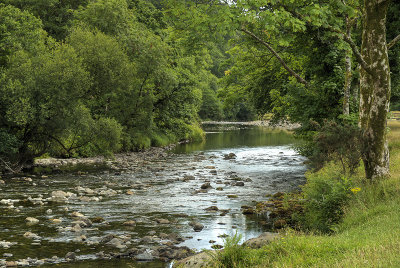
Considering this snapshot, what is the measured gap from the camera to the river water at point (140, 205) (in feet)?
40.5

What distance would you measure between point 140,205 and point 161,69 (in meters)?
25.0

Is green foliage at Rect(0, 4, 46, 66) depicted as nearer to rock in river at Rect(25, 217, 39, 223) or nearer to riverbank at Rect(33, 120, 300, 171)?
riverbank at Rect(33, 120, 300, 171)

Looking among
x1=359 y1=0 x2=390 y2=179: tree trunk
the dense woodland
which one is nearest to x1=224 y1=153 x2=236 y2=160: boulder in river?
the dense woodland

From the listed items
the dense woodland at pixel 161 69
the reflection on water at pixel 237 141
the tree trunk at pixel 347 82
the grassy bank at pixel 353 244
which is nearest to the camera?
the grassy bank at pixel 353 244

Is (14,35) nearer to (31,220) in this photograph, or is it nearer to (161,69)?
(161,69)

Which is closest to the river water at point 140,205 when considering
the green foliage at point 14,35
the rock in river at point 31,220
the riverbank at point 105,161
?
the rock in river at point 31,220

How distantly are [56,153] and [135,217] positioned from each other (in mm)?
20885

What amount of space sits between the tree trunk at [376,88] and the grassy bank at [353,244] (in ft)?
3.74

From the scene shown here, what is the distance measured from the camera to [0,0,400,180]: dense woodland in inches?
547

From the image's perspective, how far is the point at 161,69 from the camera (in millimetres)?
40688

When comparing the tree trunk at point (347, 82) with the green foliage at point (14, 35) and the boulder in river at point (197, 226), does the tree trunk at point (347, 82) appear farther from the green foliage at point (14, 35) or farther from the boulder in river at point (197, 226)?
the green foliage at point (14, 35)

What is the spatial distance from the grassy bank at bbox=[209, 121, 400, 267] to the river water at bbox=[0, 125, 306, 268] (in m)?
3.69

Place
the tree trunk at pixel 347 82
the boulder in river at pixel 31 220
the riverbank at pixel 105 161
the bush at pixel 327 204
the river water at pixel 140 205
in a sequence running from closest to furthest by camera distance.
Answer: the bush at pixel 327 204 → the river water at pixel 140 205 → the boulder in river at pixel 31 220 → the tree trunk at pixel 347 82 → the riverbank at pixel 105 161

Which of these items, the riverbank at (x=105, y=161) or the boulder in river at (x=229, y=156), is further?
the boulder in river at (x=229, y=156)
